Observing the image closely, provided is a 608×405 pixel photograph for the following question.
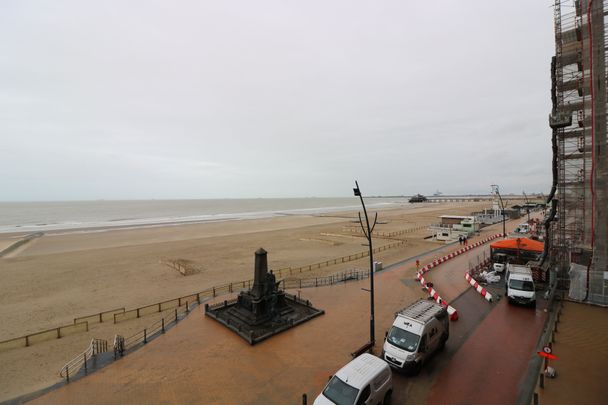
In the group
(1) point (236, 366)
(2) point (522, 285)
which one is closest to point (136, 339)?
(1) point (236, 366)

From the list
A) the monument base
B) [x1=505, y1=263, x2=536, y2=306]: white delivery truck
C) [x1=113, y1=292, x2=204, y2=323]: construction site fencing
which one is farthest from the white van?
[x1=113, y1=292, x2=204, y2=323]: construction site fencing

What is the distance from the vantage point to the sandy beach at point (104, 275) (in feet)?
46.4

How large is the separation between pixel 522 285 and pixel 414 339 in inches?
415

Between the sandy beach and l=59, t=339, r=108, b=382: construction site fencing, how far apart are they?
426 mm

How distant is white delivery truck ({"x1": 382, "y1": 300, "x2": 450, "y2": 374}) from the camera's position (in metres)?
10.1

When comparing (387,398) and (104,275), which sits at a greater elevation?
(387,398)

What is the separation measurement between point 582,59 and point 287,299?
24.7m

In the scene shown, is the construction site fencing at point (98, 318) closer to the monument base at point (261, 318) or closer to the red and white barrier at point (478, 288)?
the monument base at point (261, 318)

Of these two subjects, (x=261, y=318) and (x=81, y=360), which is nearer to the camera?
(x=81, y=360)

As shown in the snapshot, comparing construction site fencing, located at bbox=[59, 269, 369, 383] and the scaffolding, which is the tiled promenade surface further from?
construction site fencing, located at bbox=[59, 269, 369, 383]

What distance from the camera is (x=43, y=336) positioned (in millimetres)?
15297

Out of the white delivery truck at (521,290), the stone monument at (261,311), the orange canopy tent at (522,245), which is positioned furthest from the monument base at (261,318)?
the orange canopy tent at (522,245)

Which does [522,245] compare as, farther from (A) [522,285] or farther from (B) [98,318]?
(B) [98,318]

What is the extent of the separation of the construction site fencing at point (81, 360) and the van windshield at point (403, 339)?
497 inches
